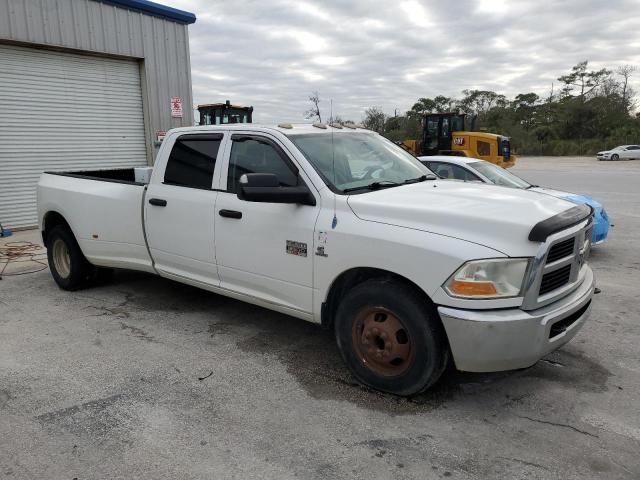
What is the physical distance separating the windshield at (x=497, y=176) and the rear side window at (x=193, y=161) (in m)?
4.72

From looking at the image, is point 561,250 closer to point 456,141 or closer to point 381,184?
point 381,184

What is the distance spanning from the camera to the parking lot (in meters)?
2.85

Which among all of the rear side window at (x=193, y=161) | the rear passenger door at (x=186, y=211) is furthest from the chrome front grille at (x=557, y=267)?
the rear side window at (x=193, y=161)

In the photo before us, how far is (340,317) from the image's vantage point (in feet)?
12.2

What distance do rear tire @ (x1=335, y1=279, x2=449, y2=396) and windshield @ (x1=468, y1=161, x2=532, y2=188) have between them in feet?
16.4

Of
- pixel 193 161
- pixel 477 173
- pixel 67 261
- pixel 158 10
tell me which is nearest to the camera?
pixel 193 161

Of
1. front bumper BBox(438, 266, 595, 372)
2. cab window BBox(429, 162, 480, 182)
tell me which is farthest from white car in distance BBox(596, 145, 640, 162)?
front bumper BBox(438, 266, 595, 372)

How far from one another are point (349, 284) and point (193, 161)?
2.06m

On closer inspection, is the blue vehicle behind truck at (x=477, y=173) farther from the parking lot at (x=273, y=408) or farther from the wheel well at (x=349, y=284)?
the wheel well at (x=349, y=284)

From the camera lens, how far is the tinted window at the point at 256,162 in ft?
13.5

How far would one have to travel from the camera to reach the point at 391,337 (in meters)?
3.44

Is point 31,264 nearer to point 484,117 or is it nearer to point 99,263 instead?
point 99,263

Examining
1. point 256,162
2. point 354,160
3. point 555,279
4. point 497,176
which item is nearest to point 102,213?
point 256,162

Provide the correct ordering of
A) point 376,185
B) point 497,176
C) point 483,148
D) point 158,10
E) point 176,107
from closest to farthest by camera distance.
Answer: point 376,185
point 497,176
point 158,10
point 176,107
point 483,148
